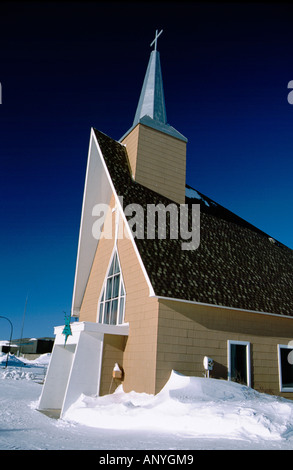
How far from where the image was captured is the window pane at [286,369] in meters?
13.9

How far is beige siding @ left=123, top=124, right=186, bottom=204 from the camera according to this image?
1617cm

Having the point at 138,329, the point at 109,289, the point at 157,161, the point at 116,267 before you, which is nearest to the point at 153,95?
the point at 157,161

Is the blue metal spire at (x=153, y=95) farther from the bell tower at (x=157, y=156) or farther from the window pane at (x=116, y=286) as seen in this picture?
the window pane at (x=116, y=286)

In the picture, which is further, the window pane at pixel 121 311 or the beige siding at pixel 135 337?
the window pane at pixel 121 311

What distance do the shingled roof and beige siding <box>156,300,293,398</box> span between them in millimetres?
532

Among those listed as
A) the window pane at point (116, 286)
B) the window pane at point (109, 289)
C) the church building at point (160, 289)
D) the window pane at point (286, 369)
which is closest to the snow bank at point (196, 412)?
the church building at point (160, 289)

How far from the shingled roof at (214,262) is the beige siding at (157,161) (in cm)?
54

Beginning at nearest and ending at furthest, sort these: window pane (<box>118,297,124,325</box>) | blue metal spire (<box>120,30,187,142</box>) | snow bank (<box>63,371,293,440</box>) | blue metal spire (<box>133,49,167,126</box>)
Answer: snow bank (<box>63,371,293,440</box>) → window pane (<box>118,297,124,325</box>) → blue metal spire (<box>120,30,187,142</box>) → blue metal spire (<box>133,49,167,126</box>)

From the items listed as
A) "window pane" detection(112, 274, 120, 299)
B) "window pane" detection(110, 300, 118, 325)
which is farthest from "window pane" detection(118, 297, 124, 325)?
"window pane" detection(112, 274, 120, 299)

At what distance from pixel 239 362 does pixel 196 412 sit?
4.87 m

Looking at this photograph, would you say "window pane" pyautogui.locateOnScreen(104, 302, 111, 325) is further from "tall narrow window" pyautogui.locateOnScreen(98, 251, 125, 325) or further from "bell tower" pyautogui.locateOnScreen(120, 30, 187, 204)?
"bell tower" pyautogui.locateOnScreen(120, 30, 187, 204)

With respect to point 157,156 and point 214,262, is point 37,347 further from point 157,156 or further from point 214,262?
point 214,262
